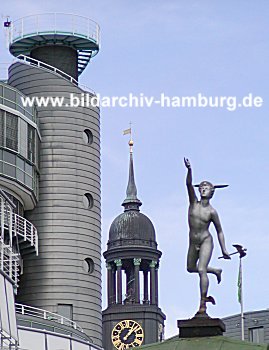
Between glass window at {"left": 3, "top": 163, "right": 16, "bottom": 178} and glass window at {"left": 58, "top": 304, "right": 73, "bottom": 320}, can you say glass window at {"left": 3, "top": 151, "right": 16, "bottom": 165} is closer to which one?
glass window at {"left": 3, "top": 163, "right": 16, "bottom": 178}

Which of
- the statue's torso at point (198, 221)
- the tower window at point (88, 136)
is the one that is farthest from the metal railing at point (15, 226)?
the statue's torso at point (198, 221)

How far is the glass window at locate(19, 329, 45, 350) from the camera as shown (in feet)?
192

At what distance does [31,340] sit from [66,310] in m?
29.4

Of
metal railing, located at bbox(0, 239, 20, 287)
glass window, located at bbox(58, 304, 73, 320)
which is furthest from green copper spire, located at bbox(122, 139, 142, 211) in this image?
metal railing, located at bbox(0, 239, 20, 287)

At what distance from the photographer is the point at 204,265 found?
23.5m

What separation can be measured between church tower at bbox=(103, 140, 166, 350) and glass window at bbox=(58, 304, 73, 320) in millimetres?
51963

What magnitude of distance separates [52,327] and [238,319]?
42.5m

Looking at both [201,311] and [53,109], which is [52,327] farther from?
[201,311]

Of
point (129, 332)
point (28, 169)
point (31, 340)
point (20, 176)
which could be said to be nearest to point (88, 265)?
point (28, 169)

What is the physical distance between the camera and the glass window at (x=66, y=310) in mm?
89438

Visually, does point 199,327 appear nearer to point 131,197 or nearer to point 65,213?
point 65,213

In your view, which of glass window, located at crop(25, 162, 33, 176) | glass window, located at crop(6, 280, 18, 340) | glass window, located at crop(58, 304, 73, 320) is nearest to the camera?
glass window, located at crop(6, 280, 18, 340)

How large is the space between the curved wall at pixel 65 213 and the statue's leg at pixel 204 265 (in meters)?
66.0

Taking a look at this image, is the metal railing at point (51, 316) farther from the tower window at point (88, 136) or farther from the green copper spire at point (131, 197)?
the green copper spire at point (131, 197)
